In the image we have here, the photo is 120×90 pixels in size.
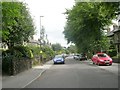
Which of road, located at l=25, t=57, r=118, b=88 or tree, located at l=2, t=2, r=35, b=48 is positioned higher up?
tree, located at l=2, t=2, r=35, b=48

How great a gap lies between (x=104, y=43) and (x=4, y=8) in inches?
1948

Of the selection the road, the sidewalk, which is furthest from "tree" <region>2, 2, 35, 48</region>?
the road

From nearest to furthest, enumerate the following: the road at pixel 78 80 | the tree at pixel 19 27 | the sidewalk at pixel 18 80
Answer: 1. the road at pixel 78 80
2. the sidewalk at pixel 18 80
3. the tree at pixel 19 27

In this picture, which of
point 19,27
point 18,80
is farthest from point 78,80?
point 19,27

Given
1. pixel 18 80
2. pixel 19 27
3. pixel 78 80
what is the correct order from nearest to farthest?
1. pixel 78 80
2. pixel 18 80
3. pixel 19 27

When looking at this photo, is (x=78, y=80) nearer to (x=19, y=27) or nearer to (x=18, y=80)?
(x=18, y=80)

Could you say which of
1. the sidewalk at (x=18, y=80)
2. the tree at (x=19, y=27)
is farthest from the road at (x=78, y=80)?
the tree at (x=19, y=27)

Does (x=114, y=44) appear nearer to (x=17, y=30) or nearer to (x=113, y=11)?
(x=17, y=30)

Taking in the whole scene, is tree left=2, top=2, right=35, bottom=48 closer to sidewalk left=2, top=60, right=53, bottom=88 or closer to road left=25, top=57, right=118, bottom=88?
sidewalk left=2, top=60, right=53, bottom=88

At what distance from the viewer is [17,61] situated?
29078 mm

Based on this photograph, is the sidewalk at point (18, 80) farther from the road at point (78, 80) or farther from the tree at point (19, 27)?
the tree at point (19, 27)

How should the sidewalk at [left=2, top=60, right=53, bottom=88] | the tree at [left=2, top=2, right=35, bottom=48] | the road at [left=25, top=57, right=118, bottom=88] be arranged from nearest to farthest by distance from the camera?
the road at [left=25, top=57, right=118, bottom=88] → the sidewalk at [left=2, top=60, right=53, bottom=88] → the tree at [left=2, top=2, right=35, bottom=48]

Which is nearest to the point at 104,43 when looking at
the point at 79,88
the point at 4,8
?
the point at 4,8

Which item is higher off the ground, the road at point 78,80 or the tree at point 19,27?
the tree at point 19,27
